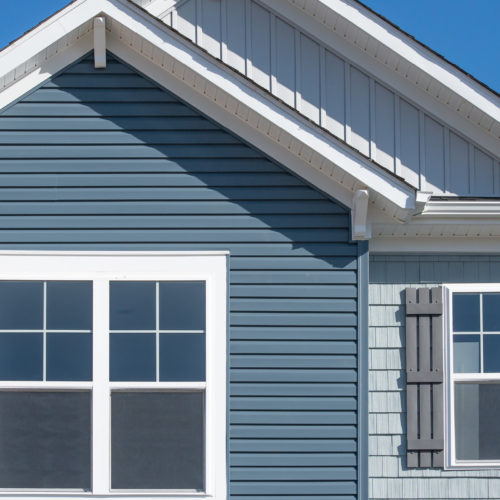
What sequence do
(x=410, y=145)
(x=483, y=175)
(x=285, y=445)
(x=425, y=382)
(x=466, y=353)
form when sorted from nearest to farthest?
(x=285, y=445) < (x=425, y=382) < (x=466, y=353) < (x=483, y=175) < (x=410, y=145)

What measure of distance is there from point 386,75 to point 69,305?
10.7 ft

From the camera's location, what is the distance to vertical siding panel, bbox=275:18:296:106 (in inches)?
244

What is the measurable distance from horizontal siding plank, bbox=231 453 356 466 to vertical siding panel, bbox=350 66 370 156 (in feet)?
8.17

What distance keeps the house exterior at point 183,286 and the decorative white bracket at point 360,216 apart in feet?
0.05

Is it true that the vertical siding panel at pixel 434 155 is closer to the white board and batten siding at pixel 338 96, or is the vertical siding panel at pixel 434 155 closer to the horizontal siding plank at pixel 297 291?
the white board and batten siding at pixel 338 96

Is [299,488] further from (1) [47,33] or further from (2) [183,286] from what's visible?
(1) [47,33]

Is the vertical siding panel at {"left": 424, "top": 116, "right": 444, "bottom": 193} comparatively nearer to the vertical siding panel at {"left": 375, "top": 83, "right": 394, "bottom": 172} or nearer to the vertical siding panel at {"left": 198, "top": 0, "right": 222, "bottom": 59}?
the vertical siding panel at {"left": 375, "top": 83, "right": 394, "bottom": 172}

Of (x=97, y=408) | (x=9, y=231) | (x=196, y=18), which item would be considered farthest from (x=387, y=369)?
(x=196, y=18)

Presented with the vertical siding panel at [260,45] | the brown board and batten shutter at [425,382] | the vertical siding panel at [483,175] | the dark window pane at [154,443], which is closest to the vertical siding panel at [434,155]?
the vertical siding panel at [483,175]

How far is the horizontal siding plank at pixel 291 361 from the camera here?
5.31 m

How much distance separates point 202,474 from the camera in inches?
205

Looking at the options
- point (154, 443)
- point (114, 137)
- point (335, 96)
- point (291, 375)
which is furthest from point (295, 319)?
point (335, 96)

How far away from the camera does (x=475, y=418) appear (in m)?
5.62

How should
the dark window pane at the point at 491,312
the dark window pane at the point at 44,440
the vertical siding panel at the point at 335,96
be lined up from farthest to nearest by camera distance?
the vertical siding panel at the point at 335,96 < the dark window pane at the point at 491,312 < the dark window pane at the point at 44,440
